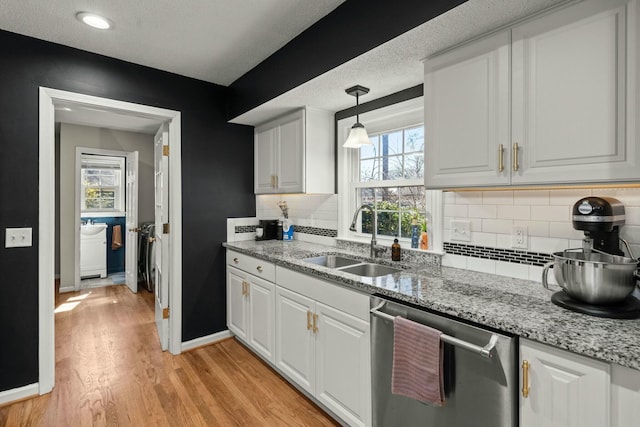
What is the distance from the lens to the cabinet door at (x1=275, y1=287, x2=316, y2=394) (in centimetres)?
212

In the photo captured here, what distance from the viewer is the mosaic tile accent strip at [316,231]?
2989mm

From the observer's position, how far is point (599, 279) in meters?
1.15

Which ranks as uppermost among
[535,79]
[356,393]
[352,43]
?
[352,43]

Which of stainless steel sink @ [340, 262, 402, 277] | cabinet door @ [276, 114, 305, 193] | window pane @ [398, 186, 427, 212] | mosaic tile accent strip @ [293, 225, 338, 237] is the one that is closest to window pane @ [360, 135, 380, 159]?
window pane @ [398, 186, 427, 212]

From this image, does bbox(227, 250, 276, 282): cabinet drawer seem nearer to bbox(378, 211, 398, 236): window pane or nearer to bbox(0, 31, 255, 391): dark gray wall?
bbox(0, 31, 255, 391): dark gray wall

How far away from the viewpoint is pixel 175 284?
117 inches

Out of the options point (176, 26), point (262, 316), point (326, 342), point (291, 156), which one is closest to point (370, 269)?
point (326, 342)

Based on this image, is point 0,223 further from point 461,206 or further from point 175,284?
point 461,206

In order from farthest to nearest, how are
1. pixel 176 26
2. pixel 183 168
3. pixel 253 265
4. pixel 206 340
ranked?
1. pixel 206 340
2. pixel 183 168
3. pixel 253 265
4. pixel 176 26

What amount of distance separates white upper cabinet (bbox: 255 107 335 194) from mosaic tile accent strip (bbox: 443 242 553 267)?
3.91ft

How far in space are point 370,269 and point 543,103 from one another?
1403 millimetres

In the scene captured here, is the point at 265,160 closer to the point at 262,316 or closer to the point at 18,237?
the point at 262,316

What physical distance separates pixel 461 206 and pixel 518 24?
96cm

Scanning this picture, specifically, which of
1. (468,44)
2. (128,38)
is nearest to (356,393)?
(468,44)
